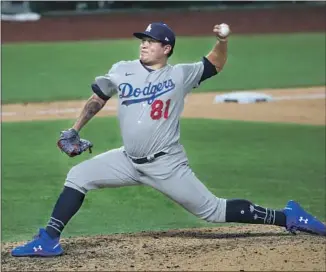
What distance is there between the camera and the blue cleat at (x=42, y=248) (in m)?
5.56

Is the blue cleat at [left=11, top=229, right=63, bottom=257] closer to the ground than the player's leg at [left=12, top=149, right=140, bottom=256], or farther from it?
closer to the ground

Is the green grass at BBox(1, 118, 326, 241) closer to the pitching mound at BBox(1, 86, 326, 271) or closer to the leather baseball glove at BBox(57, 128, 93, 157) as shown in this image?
the pitching mound at BBox(1, 86, 326, 271)

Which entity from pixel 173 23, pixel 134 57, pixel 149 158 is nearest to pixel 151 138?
pixel 149 158

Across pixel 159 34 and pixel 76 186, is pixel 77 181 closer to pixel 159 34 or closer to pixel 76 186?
pixel 76 186

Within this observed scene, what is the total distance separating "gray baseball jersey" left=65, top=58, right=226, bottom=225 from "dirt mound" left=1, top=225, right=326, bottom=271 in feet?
0.99

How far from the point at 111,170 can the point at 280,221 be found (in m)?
1.21

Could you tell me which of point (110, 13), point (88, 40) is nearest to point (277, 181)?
point (88, 40)

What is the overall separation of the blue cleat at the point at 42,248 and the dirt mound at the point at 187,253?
4 cm

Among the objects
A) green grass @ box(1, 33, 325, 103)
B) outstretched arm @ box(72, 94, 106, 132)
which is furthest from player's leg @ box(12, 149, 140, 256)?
green grass @ box(1, 33, 325, 103)

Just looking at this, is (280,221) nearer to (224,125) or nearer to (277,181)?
(277,181)

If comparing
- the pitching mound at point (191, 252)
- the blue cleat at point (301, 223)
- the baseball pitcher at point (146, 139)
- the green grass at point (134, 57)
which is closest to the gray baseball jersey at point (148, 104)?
the baseball pitcher at point (146, 139)

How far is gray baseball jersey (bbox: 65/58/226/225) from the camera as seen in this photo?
5.54 m

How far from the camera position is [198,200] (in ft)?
18.6

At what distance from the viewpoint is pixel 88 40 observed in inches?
1040
